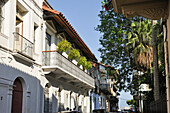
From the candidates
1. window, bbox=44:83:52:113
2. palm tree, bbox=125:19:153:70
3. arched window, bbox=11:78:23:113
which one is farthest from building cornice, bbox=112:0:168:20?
palm tree, bbox=125:19:153:70

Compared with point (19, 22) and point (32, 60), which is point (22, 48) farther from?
point (19, 22)

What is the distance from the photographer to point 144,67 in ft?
79.9

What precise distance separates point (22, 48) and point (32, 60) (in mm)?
1429

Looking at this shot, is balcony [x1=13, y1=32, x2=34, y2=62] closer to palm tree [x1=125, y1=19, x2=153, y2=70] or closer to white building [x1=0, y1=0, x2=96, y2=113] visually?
white building [x1=0, y1=0, x2=96, y2=113]

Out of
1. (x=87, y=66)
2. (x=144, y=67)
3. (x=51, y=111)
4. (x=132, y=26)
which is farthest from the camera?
(x=87, y=66)

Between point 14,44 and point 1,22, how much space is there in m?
1.31

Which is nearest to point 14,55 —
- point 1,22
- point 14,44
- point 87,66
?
point 14,44

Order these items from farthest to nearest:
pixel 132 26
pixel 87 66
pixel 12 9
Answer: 1. pixel 87 66
2. pixel 132 26
3. pixel 12 9

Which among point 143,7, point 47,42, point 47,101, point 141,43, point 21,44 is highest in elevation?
point 141,43

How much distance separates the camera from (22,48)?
13703 mm

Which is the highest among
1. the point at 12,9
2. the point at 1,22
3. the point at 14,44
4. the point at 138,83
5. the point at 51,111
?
the point at 12,9

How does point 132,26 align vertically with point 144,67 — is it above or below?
above

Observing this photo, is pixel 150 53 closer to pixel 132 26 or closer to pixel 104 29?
pixel 132 26

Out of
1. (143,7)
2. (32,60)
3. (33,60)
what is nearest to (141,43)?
(33,60)
